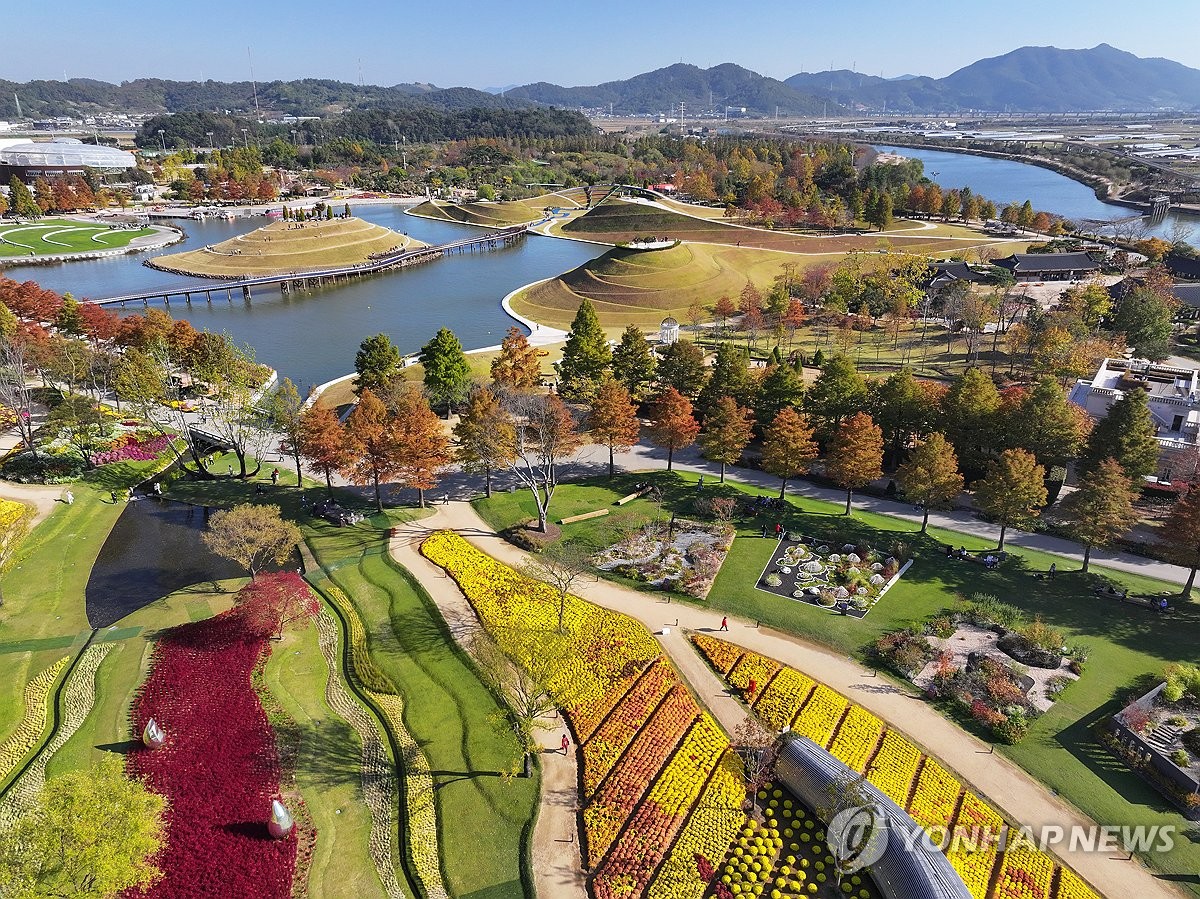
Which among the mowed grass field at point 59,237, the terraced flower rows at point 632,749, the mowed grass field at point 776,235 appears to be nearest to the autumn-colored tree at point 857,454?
the terraced flower rows at point 632,749

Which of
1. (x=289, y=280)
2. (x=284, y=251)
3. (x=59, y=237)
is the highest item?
(x=59, y=237)

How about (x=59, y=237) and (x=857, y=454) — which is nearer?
(x=857, y=454)

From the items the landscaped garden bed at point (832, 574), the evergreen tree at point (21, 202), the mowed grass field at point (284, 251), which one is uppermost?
the evergreen tree at point (21, 202)

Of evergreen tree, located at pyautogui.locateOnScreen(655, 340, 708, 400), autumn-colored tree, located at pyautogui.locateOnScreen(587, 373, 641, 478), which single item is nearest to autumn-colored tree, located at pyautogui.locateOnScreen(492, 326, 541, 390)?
evergreen tree, located at pyautogui.locateOnScreen(655, 340, 708, 400)

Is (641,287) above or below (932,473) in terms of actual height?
above

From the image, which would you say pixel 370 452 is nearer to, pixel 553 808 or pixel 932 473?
pixel 553 808

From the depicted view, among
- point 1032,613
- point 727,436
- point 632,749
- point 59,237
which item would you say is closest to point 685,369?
point 727,436

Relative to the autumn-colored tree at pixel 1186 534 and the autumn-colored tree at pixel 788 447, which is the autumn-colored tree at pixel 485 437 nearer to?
the autumn-colored tree at pixel 788 447
